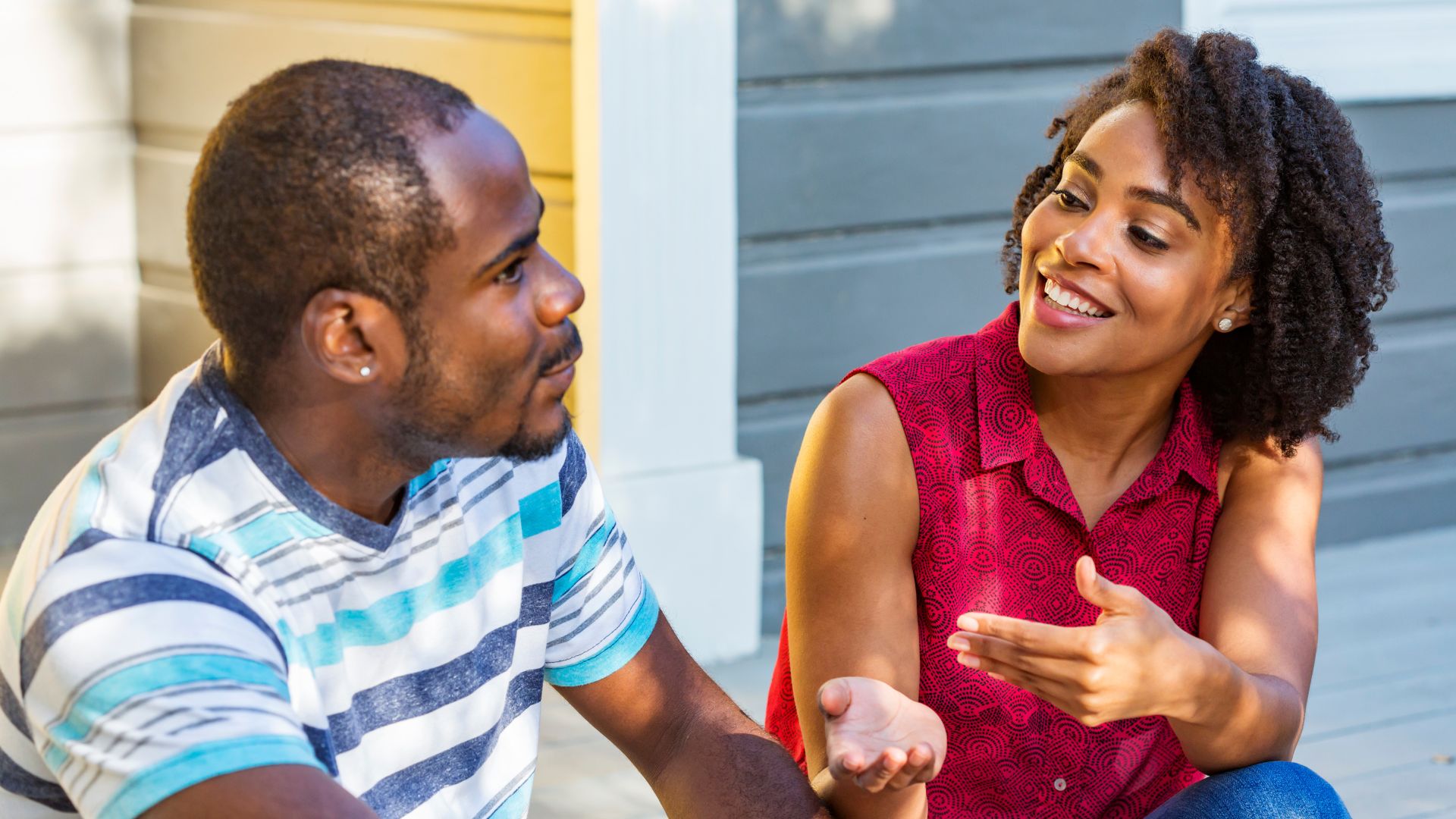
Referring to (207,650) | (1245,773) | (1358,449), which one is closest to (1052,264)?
(1245,773)

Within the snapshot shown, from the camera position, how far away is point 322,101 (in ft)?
4.17

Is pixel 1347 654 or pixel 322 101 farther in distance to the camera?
pixel 1347 654

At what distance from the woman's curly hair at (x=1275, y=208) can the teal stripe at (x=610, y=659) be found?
2.46 ft

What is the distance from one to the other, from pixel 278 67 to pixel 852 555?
2415 mm

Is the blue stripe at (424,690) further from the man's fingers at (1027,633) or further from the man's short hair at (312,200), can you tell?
the man's fingers at (1027,633)

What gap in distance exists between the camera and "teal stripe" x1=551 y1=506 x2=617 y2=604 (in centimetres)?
160

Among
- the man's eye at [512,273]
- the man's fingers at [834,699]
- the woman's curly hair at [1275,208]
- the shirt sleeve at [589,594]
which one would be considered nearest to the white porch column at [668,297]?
the woman's curly hair at [1275,208]

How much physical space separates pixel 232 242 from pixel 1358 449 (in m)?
3.41

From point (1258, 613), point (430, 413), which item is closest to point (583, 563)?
point (430, 413)

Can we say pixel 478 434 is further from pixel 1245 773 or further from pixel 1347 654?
pixel 1347 654

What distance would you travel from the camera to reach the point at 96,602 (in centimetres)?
116

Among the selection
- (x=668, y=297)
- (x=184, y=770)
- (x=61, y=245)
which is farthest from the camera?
(x=61, y=245)

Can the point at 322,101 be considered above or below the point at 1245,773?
above

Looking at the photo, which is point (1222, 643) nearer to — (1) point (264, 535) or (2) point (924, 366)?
(2) point (924, 366)
